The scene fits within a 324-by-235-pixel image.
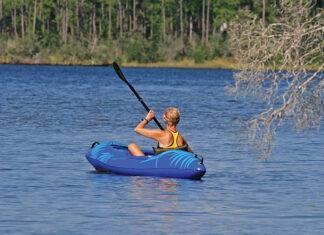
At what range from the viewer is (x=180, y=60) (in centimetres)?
9431

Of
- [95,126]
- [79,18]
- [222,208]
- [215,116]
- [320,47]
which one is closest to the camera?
[222,208]

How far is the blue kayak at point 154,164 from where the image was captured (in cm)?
1552

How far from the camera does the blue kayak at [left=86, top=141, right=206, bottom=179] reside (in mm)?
15516

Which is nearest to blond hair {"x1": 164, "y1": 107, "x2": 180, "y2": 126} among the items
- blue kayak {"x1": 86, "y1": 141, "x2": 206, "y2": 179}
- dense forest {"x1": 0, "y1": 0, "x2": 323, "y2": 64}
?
blue kayak {"x1": 86, "y1": 141, "x2": 206, "y2": 179}

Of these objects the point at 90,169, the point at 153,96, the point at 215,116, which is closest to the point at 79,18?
the point at 153,96

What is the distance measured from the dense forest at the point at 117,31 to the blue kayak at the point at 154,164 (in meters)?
52.4

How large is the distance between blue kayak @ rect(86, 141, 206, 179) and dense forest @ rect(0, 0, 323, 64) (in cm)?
5242

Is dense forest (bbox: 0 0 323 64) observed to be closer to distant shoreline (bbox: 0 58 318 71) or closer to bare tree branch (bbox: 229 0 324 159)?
distant shoreline (bbox: 0 58 318 71)

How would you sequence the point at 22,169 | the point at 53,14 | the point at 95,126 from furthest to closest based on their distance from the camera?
the point at 53,14
the point at 95,126
the point at 22,169

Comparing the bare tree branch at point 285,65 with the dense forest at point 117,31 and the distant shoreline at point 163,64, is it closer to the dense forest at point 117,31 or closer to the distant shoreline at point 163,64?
the dense forest at point 117,31

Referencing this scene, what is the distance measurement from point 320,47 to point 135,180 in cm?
387

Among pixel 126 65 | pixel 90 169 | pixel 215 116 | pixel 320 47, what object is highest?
pixel 320 47

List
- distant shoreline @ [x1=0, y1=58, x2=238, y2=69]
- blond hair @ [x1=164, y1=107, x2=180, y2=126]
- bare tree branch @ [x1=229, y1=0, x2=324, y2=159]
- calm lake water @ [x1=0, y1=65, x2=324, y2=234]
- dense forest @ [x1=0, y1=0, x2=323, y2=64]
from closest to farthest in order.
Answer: calm lake water @ [x1=0, y1=65, x2=324, y2=234], bare tree branch @ [x1=229, y1=0, x2=324, y2=159], blond hair @ [x1=164, y1=107, x2=180, y2=126], dense forest @ [x1=0, y1=0, x2=323, y2=64], distant shoreline @ [x1=0, y1=58, x2=238, y2=69]

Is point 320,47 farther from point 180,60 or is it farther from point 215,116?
point 180,60
